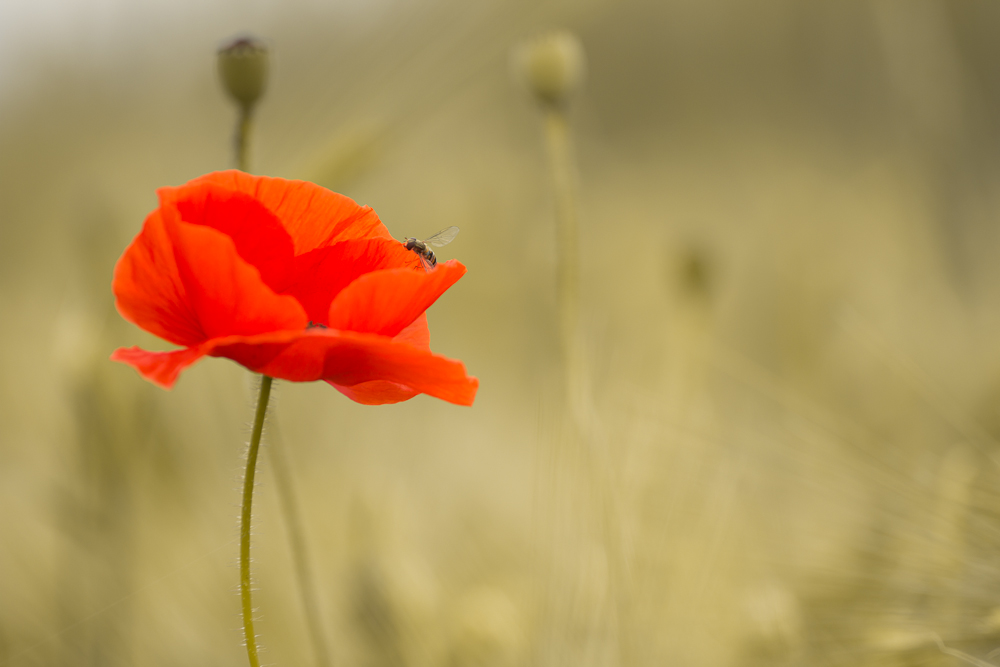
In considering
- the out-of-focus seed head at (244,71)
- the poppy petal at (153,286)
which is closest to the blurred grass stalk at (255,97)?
the out-of-focus seed head at (244,71)

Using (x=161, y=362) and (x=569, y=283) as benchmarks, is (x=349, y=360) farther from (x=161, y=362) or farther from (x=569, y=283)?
(x=569, y=283)

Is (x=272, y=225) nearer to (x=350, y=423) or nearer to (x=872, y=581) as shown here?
(x=872, y=581)

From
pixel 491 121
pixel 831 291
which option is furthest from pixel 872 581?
pixel 491 121

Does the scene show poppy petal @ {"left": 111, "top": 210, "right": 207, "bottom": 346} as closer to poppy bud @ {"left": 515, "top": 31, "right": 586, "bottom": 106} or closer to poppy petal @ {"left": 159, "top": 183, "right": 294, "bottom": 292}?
poppy petal @ {"left": 159, "top": 183, "right": 294, "bottom": 292}

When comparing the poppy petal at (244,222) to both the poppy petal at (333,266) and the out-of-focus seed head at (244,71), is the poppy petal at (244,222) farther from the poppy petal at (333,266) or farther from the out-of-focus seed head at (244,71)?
the out-of-focus seed head at (244,71)

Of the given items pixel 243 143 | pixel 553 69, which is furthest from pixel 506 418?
pixel 243 143
